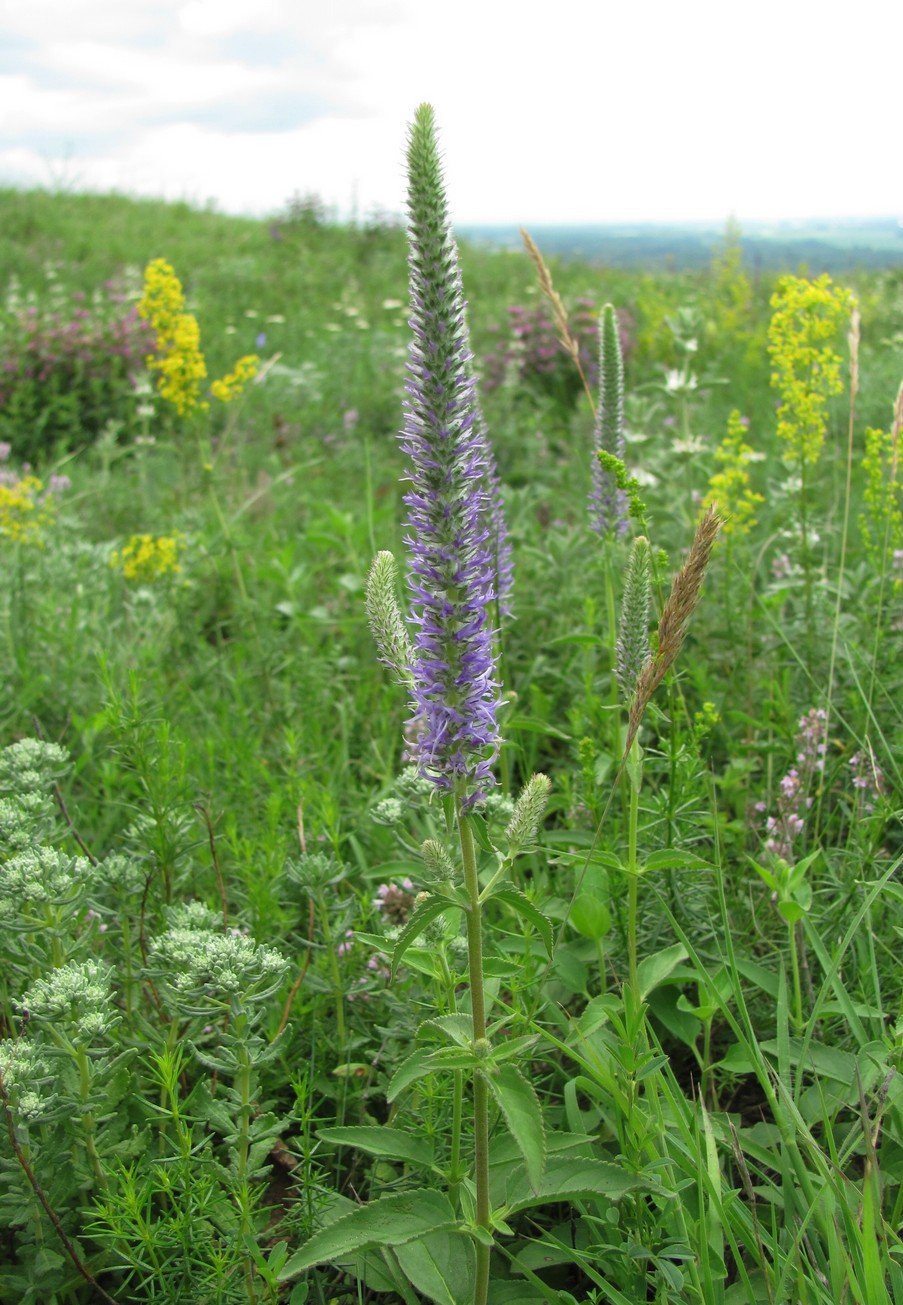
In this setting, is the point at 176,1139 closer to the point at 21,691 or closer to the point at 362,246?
the point at 21,691

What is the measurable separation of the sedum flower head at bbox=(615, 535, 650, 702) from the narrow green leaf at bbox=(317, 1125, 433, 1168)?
3.05 ft

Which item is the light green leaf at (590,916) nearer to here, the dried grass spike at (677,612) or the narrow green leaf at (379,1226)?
the dried grass spike at (677,612)

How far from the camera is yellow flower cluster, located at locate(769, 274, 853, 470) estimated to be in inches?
135

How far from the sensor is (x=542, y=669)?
3812mm

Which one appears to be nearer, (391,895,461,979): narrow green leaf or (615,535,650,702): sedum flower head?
(391,895,461,979): narrow green leaf

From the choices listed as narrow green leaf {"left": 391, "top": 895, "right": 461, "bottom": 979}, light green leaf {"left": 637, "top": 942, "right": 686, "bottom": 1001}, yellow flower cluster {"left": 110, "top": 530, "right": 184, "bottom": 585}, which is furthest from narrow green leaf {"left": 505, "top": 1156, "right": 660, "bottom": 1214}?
yellow flower cluster {"left": 110, "top": 530, "right": 184, "bottom": 585}

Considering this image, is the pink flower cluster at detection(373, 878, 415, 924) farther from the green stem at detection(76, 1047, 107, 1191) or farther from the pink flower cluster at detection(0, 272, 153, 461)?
the pink flower cluster at detection(0, 272, 153, 461)

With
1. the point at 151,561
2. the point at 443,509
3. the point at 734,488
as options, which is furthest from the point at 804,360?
the point at 151,561

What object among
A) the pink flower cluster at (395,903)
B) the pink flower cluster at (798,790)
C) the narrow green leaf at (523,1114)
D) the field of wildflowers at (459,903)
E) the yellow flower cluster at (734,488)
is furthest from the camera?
the yellow flower cluster at (734,488)

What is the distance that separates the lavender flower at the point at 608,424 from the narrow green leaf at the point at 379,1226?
1746 mm

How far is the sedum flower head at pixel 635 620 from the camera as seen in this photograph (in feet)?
6.28

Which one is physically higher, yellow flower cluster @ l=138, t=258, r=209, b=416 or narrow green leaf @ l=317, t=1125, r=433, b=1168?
yellow flower cluster @ l=138, t=258, r=209, b=416

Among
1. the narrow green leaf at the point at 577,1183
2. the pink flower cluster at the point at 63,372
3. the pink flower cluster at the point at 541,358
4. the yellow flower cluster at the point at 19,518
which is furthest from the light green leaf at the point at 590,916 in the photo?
the pink flower cluster at the point at 541,358

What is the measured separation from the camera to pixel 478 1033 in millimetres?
1536
